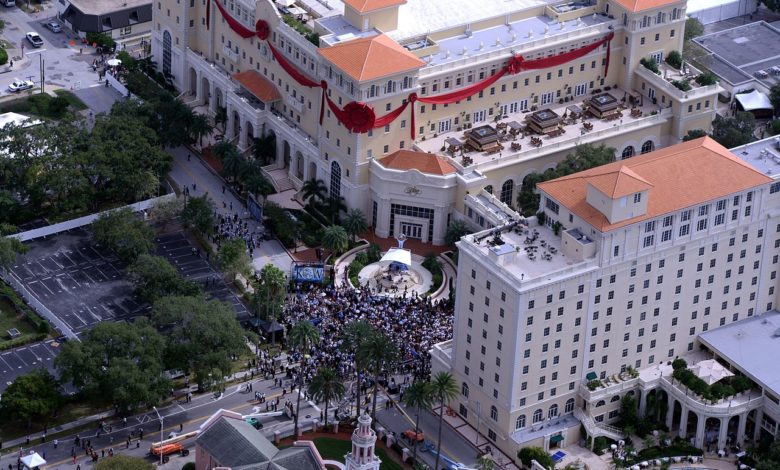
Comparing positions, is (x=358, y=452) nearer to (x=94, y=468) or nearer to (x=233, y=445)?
(x=233, y=445)

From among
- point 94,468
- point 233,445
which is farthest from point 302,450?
point 94,468

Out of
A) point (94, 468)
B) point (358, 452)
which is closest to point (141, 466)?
point (94, 468)

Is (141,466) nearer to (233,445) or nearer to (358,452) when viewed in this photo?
(233,445)

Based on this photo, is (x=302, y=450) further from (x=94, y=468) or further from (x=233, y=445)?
(x=94, y=468)

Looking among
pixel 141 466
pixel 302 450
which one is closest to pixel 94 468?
pixel 141 466

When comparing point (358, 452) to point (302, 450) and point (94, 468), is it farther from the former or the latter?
point (94, 468)

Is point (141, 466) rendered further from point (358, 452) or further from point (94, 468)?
point (358, 452)
